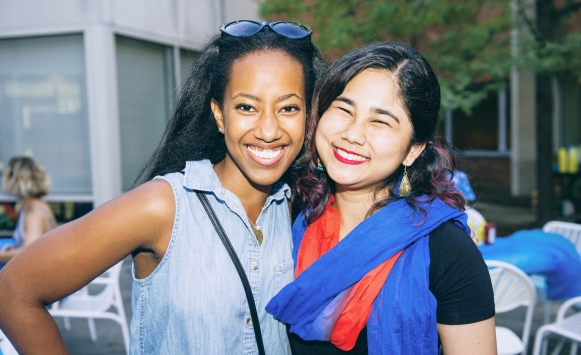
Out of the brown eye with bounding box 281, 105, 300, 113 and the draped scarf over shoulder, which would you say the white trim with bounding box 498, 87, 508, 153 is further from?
the brown eye with bounding box 281, 105, 300, 113

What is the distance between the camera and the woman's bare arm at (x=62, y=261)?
4.59 feet

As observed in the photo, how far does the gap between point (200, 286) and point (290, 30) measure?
898 millimetres

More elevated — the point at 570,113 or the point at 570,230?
the point at 570,113

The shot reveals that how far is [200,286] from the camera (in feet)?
4.95

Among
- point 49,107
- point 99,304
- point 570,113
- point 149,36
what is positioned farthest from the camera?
point 570,113

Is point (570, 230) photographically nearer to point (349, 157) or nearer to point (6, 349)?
point (349, 157)

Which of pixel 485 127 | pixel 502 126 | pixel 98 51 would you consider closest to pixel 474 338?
pixel 98 51

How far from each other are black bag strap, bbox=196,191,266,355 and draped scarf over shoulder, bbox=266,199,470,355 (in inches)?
3.4

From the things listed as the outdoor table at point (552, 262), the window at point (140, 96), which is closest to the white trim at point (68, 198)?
the window at point (140, 96)

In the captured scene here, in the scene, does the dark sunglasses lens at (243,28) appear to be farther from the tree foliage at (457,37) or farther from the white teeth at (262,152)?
the tree foliage at (457,37)

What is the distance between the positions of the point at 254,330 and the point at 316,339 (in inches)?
9.4

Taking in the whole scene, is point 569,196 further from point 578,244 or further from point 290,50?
point 290,50

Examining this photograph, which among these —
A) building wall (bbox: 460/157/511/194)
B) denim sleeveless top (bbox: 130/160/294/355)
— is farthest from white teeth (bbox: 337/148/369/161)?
building wall (bbox: 460/157/511/194)

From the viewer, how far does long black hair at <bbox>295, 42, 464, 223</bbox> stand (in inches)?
66.5
